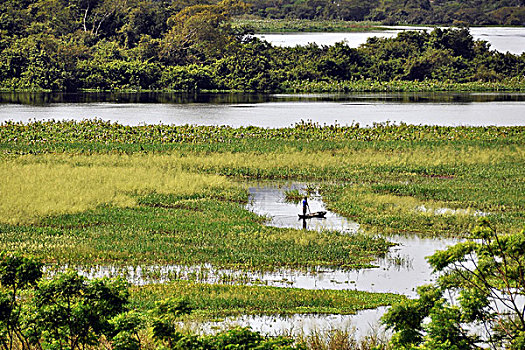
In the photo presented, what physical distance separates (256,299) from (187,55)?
94.9 m

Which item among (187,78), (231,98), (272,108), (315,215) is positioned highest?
(187,78)

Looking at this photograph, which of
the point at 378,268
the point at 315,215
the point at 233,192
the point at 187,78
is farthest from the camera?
the point at 187,78

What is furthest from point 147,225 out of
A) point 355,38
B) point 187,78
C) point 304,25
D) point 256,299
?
point 304,25

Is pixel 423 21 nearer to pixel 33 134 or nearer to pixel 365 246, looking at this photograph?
pixel 33 134

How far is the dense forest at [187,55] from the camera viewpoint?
3964 inches

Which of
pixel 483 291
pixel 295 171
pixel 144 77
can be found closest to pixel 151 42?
pixel 144 77

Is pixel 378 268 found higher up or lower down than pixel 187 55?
lower down

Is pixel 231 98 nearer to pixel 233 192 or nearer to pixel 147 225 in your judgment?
pixel 233 192

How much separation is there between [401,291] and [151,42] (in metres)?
92.1

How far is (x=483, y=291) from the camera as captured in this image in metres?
10.8

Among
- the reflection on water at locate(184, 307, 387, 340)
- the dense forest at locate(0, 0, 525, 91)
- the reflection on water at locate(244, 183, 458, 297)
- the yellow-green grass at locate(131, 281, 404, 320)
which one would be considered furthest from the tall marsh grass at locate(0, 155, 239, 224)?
the dense forest at locate(0, 0, 525, 91)

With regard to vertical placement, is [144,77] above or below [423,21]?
below

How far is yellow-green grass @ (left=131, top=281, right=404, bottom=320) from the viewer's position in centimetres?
1784

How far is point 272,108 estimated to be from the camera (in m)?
77.8
